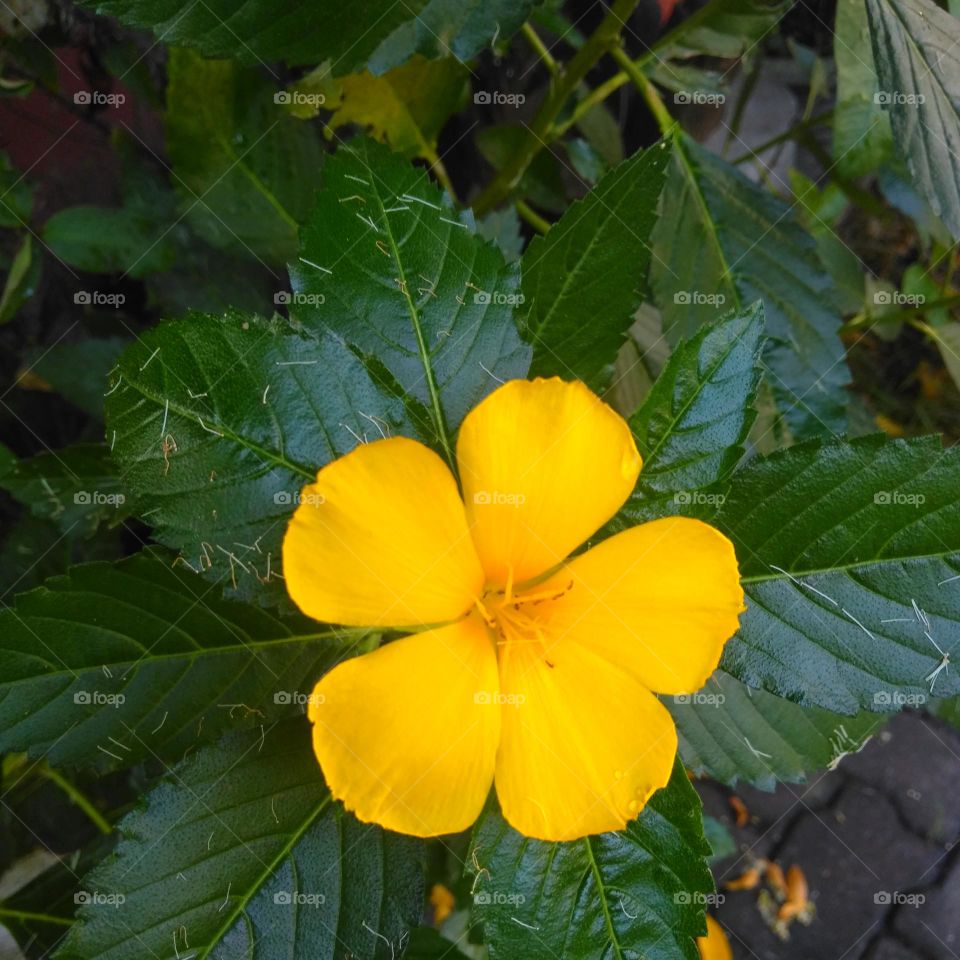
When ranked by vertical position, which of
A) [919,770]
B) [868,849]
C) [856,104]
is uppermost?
[856,104]

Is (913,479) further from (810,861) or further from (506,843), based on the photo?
(810,861)

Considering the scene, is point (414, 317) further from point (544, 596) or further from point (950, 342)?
point (950, 342)

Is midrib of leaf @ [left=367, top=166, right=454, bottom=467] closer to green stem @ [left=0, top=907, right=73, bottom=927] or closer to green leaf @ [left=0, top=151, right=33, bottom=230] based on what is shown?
green leaf @ [left=0, top=151, right=33, bottom=230]

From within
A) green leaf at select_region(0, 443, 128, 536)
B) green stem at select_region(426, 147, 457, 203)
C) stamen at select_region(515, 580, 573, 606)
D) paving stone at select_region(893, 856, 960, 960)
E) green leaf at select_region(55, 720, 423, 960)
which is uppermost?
green stem at select_region(426, 147, 457, 203)

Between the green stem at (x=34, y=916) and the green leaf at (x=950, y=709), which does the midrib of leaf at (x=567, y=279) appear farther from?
the green stem at (x=34, y=916)

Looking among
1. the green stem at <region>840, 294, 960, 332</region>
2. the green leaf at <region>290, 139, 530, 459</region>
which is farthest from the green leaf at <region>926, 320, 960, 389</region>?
the green leaf at <region>290, 139, 530, 459</region>

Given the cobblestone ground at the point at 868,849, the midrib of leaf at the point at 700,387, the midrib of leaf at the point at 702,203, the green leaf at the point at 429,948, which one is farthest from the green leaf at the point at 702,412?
the cobblestone ground at the point at 868,849

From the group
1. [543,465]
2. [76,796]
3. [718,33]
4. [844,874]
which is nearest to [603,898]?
[543,465]
